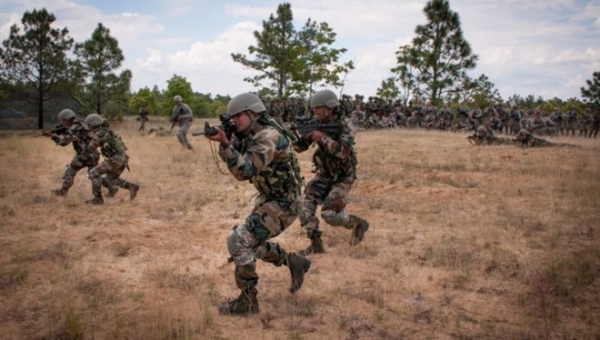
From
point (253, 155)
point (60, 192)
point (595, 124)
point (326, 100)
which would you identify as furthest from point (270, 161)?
point (595, 124)

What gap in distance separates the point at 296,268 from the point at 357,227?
1690 mm

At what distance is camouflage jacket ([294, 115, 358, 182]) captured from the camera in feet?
17.8

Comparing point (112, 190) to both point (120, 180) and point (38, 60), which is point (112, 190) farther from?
point (38, 60)

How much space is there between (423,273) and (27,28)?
2838cm

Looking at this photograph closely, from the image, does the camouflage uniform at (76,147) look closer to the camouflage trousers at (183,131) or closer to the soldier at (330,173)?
the soldier at (330,173)

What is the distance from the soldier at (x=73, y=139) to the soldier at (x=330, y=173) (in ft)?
17.0

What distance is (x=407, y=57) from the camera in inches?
1330

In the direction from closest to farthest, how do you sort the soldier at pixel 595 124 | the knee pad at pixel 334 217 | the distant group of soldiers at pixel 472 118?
the knee pad at pixel 334 217
the distant group of soldiers at pixel 472 118
the soldier at pixel 595 124

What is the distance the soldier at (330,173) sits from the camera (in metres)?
5.46

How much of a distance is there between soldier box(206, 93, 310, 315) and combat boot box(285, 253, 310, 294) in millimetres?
132

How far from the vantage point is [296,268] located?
4.55m

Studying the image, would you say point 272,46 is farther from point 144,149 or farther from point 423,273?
point 423,273

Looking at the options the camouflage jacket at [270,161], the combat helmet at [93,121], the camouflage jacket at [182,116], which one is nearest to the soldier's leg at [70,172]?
the combat helmet at [93,121]

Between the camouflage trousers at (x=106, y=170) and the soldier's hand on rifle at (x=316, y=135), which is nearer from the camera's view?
the soldier's hand on rifle at (x=316, y=135)
